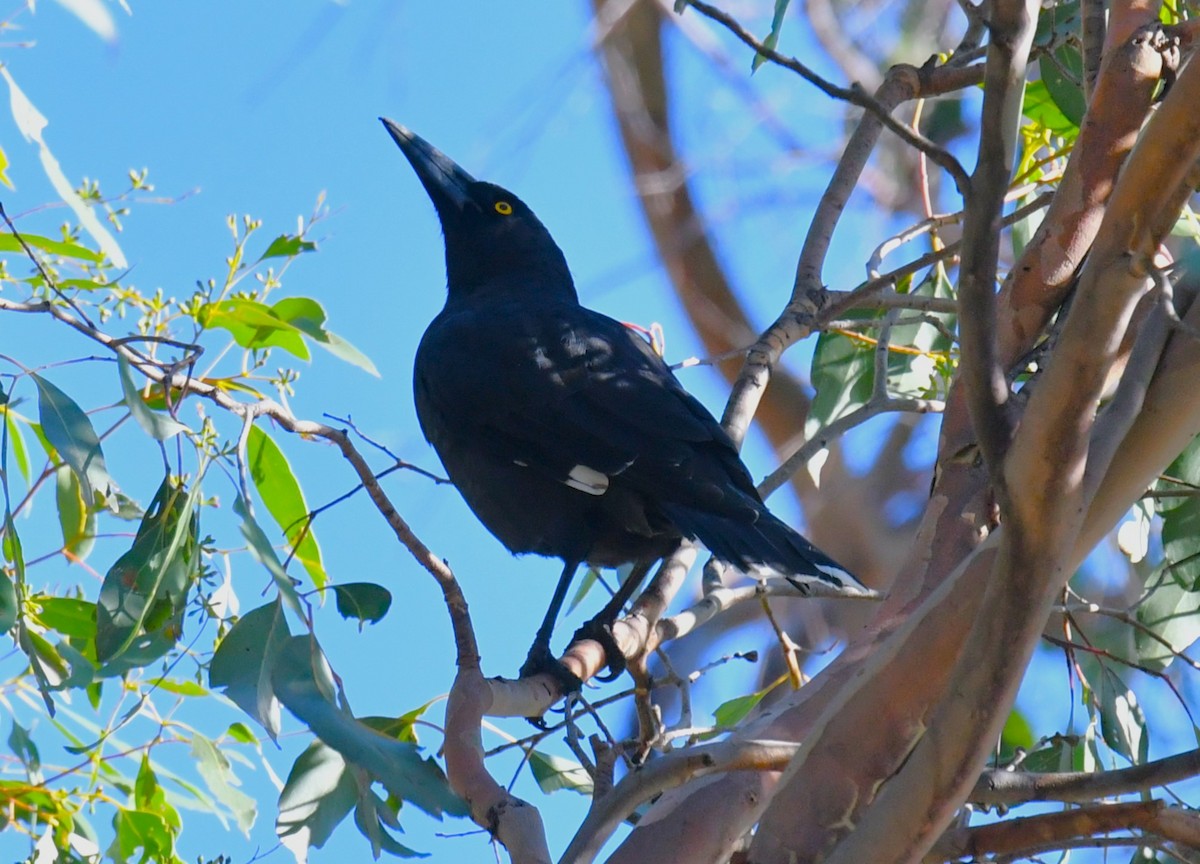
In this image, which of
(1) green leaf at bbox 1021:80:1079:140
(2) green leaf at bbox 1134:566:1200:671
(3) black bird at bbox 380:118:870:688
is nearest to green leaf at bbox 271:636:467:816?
(3) black bird at bbox 380:118:870:688

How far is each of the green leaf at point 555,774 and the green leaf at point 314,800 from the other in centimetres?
47

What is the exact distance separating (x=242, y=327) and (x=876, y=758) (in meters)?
1.35

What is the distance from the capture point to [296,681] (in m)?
1.72

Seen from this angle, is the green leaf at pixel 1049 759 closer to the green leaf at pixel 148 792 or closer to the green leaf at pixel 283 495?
the green leaf at pixel 283 495

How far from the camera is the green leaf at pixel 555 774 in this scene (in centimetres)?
233

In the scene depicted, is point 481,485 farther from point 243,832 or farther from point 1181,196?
point 1181,196

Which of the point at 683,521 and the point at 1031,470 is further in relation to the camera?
the point at 683,521

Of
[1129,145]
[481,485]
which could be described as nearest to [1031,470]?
[1129,145]


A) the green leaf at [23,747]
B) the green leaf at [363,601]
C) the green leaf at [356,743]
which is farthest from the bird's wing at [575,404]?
the green leaf at [23,747]

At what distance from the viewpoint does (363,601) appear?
2.03 metres

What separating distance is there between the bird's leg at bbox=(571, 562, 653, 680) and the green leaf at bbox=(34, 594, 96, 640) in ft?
2.77

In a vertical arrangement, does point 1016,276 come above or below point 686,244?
below

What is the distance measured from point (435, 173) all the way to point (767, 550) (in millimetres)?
1823

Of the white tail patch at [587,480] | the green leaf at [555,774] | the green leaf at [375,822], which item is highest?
the white tail patch at [587,480]
